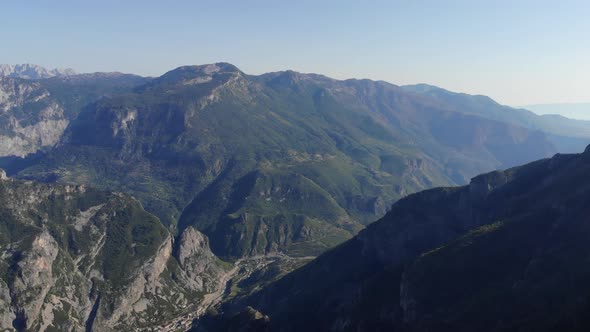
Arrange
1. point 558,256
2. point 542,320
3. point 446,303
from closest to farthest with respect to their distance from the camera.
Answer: point 542,320, point 558,256, point 446,303

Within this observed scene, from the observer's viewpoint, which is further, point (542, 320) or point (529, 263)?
point (529, 263)

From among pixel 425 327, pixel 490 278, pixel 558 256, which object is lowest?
pixel 425 327

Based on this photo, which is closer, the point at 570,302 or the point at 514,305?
the point at 570,302

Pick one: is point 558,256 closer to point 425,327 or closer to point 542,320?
point 542,320

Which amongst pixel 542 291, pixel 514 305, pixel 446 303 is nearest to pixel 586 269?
pixel 542 291

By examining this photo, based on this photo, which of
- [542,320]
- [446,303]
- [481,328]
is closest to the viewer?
[542,320]

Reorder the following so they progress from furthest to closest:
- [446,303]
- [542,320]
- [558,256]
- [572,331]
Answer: [446,303]
[558,256]
[542,320]
[572,331]

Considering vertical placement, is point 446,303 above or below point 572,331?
below

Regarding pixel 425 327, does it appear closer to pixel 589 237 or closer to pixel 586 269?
pixel 586 269

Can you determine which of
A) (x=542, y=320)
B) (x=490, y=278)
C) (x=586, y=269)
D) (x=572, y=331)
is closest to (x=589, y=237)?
(x=586, y=269)
